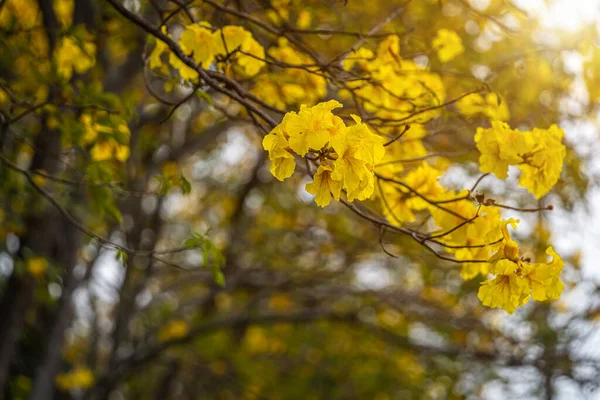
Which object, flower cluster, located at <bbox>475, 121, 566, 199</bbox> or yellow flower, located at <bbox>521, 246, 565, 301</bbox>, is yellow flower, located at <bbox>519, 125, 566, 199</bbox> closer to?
flower cluster, located at <bbox>475, 121, 566, 199</bbox>

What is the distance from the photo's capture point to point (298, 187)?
248 inches

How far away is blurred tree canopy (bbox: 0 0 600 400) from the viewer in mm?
1961

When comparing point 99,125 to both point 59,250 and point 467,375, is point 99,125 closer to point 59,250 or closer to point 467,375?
point 59,250

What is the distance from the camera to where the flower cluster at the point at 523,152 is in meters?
1.93

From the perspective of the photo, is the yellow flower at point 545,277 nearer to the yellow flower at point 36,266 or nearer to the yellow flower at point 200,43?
the yellow flower at point 200,43

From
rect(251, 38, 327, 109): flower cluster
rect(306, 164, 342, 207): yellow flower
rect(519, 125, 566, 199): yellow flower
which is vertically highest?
rect(251, 38, 327, 109): flower cluster

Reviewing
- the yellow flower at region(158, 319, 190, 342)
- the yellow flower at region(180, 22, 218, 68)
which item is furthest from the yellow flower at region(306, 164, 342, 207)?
the yellow flower at region(158, 319, 190, 342)

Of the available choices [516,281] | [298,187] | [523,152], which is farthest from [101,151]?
[298,187]

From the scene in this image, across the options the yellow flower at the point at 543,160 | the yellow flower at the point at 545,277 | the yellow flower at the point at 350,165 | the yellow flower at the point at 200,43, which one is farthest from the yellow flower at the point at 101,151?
the yellow flower at the point at 545,277

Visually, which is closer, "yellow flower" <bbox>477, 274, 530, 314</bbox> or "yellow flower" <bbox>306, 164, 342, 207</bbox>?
→ "yellow flower" <bbox>306, 164, 342, 207</bbox>

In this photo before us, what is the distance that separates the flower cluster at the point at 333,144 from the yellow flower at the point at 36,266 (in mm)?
3191

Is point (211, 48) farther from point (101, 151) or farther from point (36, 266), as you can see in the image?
point (36, 266)

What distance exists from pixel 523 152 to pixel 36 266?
11.4ft

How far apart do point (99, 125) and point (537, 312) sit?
3.56 m
